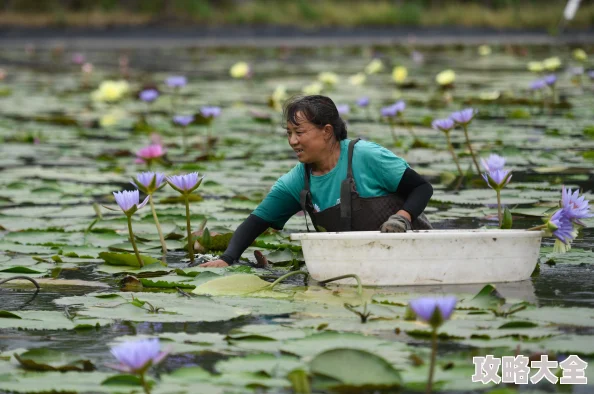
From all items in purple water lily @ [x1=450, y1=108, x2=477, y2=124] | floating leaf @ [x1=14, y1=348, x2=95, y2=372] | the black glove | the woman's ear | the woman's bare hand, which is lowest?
floating leaf @ [x1=14, y1=348, x2=95, y2=372]

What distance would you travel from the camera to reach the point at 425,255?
3119 mm

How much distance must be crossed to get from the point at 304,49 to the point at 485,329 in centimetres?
1816

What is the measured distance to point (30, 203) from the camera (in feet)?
16.5

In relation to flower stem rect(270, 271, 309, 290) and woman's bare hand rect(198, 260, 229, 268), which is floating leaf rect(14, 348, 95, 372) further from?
woman's bare hand rect(198, 260, 229, 268)

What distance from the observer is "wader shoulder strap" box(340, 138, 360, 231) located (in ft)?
11.5

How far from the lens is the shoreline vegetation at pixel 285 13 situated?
23406mm

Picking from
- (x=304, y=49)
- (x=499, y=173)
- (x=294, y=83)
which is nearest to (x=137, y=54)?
(x=304, y=49)

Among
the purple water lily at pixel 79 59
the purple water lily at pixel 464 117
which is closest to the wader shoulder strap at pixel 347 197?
the purple water lily at pixel 464 117

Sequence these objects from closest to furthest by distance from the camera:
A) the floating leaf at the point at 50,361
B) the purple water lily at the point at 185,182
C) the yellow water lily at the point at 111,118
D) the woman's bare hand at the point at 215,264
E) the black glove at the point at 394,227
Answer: the floating leaf at the point at 50,361 → the black glove at the point at 394,227 → the purple water lily at the point at 185,182 → the woman's bare hand at the point at 215,264 → the yellow water lily at the point at 111,118

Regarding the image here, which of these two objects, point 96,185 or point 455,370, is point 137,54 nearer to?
point 96,185

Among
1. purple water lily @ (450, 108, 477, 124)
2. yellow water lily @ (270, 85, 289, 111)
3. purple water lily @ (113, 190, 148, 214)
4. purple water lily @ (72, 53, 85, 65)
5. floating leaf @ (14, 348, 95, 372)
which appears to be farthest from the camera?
purple water lily @ (72, 53, 85, 65)

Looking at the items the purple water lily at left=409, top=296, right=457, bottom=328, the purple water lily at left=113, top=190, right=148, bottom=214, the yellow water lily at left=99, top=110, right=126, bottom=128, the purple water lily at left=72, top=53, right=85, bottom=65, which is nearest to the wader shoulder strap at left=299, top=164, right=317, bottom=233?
the purple water lily at left=113, top=190, right=148, bottom=214

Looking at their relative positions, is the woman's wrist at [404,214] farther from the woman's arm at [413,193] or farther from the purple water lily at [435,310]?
the purple water lily at [435,310]

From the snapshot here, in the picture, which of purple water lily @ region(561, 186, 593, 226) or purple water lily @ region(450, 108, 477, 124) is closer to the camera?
purple water lily @ region(561, 186, 593, 226)
